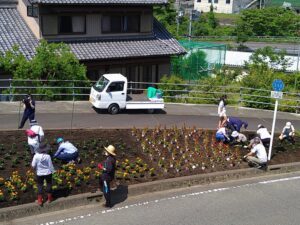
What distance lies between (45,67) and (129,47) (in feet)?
20.1

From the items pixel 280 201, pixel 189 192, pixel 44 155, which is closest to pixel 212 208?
pixel 189 192

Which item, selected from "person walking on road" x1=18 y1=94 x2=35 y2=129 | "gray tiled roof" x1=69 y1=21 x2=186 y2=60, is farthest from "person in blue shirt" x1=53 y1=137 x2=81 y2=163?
"gray tiled roof" x1=69 y1=21 x2=186 y2=60

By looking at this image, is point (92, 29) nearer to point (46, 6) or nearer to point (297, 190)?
point (46, 6)

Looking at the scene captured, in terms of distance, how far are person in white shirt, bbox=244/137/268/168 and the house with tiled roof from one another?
1192 cm

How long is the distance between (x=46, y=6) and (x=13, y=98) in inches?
212

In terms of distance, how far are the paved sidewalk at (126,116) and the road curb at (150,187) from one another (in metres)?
4.36

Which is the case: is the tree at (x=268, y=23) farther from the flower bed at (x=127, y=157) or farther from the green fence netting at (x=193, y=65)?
the flower bed at (x=127, y=157)

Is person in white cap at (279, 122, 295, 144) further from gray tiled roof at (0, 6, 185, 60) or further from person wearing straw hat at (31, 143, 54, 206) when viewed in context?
gray tiled roof at (0, 6, 185, 60)

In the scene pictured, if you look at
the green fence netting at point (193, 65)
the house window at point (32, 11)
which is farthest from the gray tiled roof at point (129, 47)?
the green fence netting at point (193, 65)

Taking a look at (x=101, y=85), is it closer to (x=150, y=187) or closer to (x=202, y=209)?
(x=150, y=187)

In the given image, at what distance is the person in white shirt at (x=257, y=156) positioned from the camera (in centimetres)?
1341

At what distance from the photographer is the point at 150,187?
1168 centimetres

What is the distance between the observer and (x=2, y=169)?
11.9m

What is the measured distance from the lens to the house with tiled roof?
900 inches
